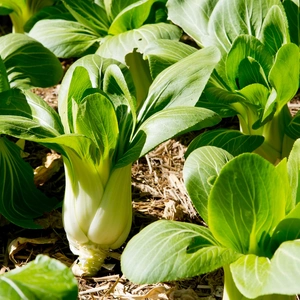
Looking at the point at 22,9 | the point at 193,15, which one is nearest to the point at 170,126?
the point at 193,15

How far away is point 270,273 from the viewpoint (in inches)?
50.3

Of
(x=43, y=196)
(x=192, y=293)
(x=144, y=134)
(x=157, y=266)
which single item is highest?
(x=144, y=134)

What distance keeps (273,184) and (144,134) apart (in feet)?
1.38

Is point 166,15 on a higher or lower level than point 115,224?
higher

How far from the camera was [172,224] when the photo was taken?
4.88 feet

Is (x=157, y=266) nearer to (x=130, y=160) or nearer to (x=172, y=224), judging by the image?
(x=172, y=224)

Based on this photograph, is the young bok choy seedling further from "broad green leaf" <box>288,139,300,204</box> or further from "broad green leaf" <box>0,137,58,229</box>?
"broad green leaf" <box>288,139,300,204</box>

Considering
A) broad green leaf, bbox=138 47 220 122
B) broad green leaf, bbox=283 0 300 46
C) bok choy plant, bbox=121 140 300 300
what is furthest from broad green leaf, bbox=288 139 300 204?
broad green leaf, bbox=283 0 300 46


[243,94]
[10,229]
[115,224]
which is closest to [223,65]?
[243,94]

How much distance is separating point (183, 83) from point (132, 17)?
56 centimetres

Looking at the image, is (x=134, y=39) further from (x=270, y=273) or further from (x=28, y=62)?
(x=270, y=273)

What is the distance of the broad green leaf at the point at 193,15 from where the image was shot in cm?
213

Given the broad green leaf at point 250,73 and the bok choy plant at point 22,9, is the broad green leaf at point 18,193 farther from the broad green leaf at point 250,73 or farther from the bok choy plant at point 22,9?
the bok choy plant at point 22,9

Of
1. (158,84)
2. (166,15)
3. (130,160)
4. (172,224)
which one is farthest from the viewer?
(166,15)
